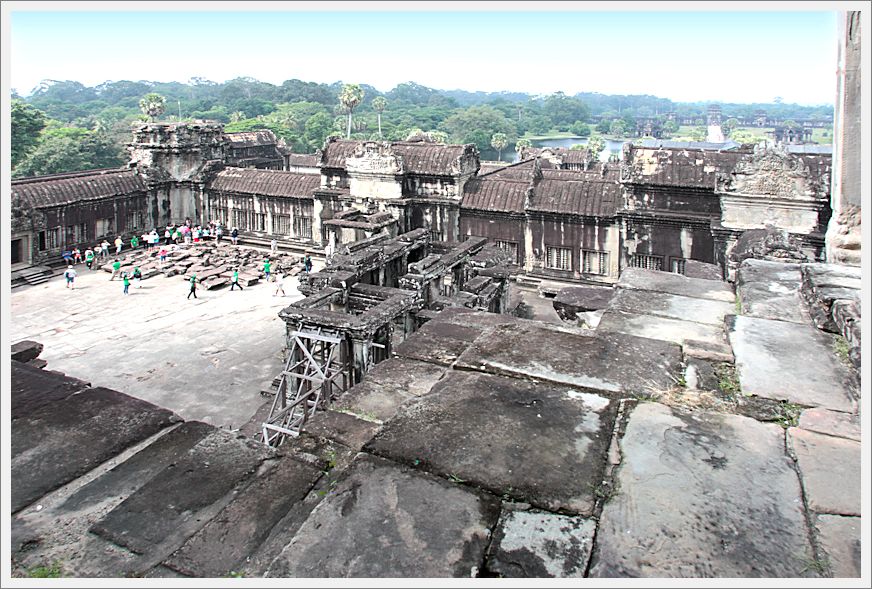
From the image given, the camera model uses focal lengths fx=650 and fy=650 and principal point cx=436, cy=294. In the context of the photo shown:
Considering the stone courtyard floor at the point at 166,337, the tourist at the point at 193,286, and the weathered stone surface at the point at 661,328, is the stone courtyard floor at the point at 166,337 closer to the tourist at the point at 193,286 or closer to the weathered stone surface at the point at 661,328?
the tourist at the point at 193,286

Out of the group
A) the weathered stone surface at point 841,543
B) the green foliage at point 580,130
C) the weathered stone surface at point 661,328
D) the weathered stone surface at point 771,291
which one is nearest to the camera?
the weathered stone surface at point 841,543

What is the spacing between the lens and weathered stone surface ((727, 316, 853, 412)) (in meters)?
3.98

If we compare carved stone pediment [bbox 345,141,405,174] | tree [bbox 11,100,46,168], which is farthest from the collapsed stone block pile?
tree [bbox 11,100,46,168]

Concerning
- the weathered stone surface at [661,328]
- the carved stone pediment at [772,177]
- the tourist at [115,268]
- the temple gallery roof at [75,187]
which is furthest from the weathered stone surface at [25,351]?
the temple gallery roof at [75,187]

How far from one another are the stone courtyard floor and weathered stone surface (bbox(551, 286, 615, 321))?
22.4 feet

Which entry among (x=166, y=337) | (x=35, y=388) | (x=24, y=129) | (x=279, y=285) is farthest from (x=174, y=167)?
(x=24, y=129)

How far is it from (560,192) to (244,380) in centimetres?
1021

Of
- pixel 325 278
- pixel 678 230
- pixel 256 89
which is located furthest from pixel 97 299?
pixel 256 89

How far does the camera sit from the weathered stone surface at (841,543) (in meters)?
2.56

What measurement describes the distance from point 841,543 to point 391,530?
74.5 inches

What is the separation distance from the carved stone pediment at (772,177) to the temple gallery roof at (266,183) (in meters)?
14.1

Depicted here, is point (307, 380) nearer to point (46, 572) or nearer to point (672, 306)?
point (672, 306)

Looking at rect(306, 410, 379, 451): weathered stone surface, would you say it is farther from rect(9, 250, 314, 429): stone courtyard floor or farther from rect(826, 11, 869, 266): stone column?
rect(9, 250, 314, 429): stone courtyard floor

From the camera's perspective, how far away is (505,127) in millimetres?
132750
